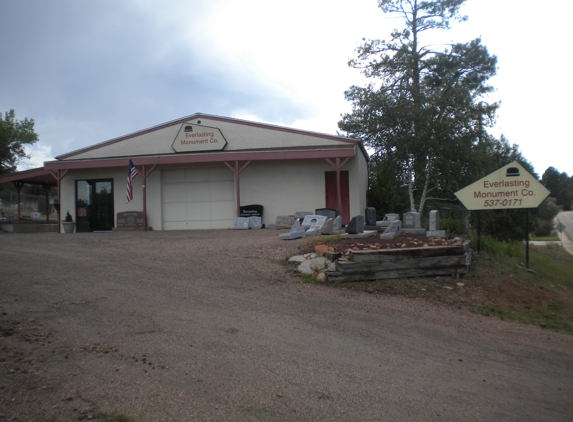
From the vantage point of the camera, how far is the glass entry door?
73.1ft

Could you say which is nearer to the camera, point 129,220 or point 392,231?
point 392,231

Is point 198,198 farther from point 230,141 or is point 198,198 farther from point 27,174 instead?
point 27,174

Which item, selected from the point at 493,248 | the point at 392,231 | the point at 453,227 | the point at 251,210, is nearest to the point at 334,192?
the point at 251,210

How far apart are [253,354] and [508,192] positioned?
351 inches

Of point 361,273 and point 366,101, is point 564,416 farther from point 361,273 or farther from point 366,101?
point 366,101

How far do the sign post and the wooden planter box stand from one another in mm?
2970

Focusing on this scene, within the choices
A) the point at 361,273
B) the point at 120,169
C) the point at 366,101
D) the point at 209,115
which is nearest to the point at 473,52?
the point at 366,101

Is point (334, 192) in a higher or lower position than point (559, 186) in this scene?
lower

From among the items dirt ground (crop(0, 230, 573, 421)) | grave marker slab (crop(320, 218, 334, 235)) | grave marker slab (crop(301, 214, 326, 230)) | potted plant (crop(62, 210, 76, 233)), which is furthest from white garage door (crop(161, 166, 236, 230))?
dirt ground (crop(0, 230, 573, 421))

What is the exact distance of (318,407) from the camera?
427cm

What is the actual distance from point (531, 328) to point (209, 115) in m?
17.1

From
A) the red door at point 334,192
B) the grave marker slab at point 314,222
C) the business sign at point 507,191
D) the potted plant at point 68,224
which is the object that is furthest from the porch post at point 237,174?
the business sign at point 507,191

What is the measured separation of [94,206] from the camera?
881 inches

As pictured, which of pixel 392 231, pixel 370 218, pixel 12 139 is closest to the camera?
pixel 392 231
